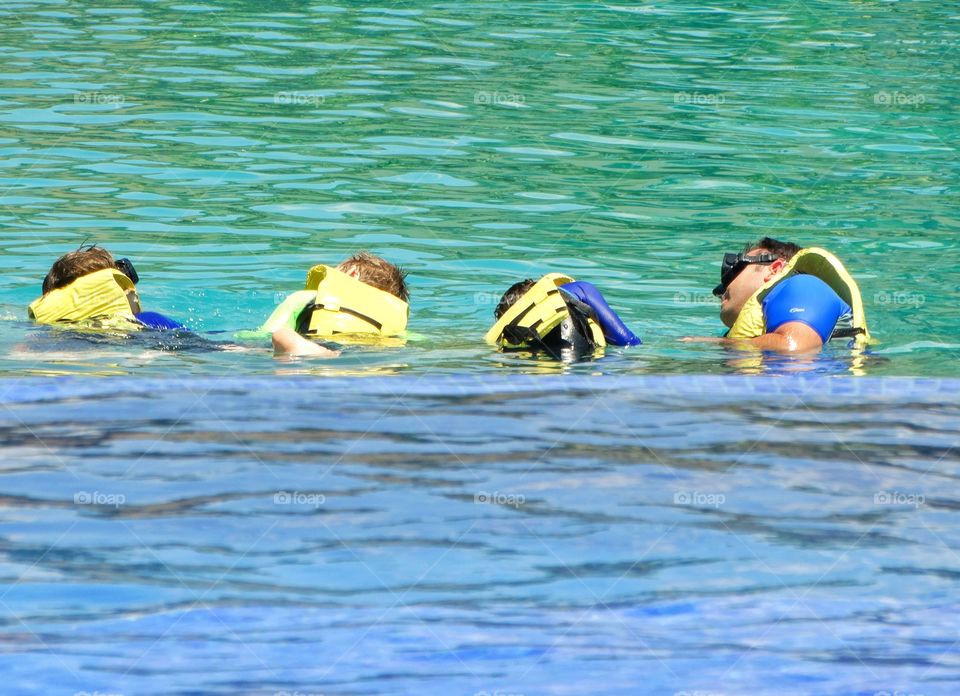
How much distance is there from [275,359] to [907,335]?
11.8ft

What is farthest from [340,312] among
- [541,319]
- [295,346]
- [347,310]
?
[541,319]

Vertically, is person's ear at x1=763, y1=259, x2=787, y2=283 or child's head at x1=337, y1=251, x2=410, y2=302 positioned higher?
person's ear at x1=763, y1=259, x2=787, y2=283

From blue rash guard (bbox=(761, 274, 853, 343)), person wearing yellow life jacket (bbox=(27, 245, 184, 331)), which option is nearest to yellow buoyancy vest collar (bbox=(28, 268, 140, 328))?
person wearing yellow life jacket (bbox=(27, 245, 184, 331))

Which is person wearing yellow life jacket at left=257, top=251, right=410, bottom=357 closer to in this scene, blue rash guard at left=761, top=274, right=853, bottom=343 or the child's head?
the child's head

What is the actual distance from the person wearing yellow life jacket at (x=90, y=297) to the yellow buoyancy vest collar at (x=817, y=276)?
115 inches

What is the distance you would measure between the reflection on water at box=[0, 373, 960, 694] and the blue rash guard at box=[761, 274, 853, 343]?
4.21 ft

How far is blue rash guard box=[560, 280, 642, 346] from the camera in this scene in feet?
21.7

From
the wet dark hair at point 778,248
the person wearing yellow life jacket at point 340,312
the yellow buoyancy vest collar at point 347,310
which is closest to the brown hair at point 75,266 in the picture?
the person wearing yellow life jacket at point 340,312

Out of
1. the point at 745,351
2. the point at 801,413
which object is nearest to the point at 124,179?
→ the point at 745,351

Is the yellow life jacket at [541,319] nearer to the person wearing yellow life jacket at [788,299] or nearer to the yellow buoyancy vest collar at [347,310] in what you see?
the yellow buoyancy vest collar at [347,310]

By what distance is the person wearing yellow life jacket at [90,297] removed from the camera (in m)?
7.11

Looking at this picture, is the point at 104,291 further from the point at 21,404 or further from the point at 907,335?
the point at 907,335

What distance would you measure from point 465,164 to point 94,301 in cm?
452

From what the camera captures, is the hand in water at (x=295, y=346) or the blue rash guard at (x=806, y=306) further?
the blue rash guard at (x=806, y=306)
